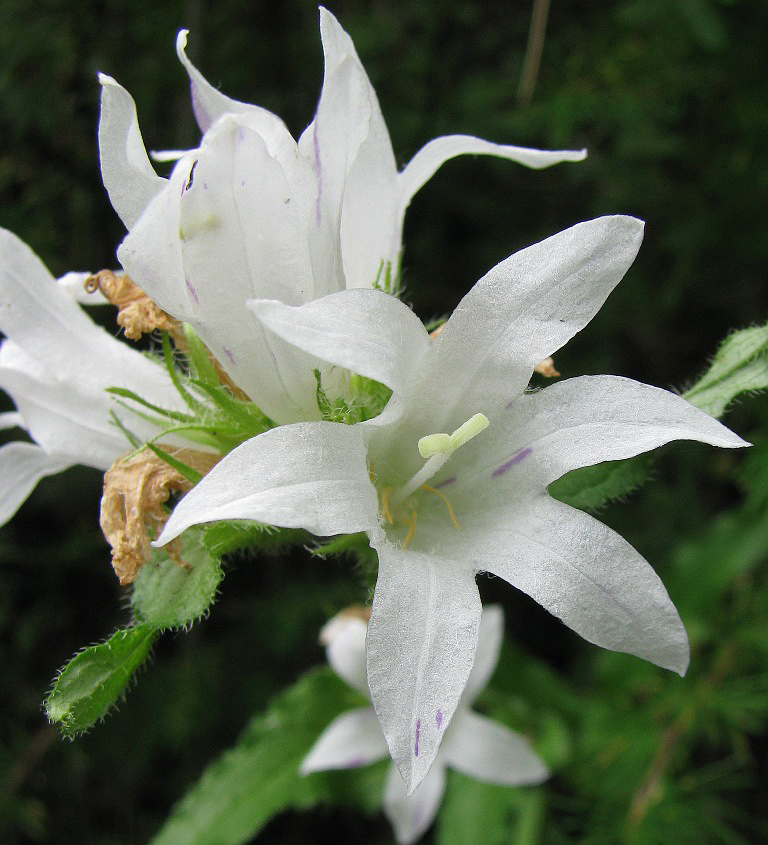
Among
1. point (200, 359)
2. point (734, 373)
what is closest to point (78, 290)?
point (200, 359)

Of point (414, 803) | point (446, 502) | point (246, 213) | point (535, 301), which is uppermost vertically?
point (246, 213)

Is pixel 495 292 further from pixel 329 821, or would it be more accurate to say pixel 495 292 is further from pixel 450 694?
pixel 329 821

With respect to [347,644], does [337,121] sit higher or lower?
higher

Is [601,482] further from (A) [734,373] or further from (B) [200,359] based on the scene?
(B) [200,359]

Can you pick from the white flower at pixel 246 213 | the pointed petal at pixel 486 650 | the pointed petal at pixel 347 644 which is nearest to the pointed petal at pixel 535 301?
the white flower at pixel 246 213

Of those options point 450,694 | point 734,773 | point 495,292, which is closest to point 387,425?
point 495,292

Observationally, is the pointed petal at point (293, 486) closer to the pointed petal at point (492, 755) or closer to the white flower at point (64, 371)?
the white flower at point (64, 371)
